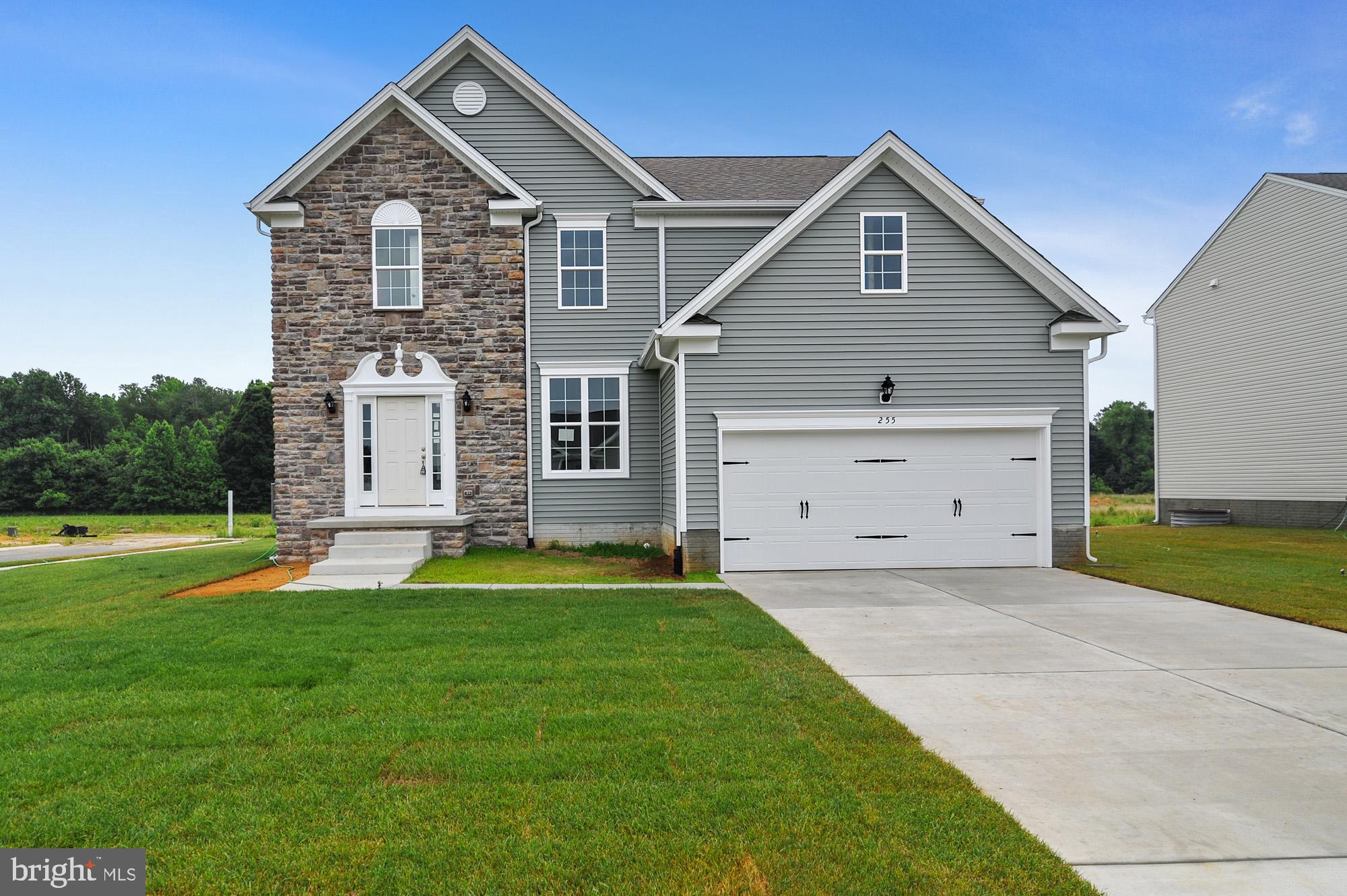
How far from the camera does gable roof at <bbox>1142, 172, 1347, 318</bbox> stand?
63.8 feet


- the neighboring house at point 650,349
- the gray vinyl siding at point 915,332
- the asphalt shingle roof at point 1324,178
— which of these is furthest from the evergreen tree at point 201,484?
the asphalt shingle roof at point 1324,178

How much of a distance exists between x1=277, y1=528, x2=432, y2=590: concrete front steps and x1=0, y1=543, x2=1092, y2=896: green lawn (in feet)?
11.7

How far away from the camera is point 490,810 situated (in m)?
3.58

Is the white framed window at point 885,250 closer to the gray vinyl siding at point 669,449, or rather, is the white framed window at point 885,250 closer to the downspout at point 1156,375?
the gray vinyl siding at point 669,449

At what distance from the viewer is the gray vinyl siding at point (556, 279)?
15.0m

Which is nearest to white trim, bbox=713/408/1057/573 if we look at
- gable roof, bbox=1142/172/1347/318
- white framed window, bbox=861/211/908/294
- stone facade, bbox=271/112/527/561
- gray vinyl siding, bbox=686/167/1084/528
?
gray vinyl siding, bbox=686/167/1084/528

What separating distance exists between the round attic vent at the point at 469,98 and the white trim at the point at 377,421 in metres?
5.14

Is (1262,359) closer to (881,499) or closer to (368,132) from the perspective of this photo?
(881,499)

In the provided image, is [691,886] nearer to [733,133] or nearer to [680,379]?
[680,379]

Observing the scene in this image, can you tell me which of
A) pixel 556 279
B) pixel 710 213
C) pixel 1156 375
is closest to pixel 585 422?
pixel 556 279

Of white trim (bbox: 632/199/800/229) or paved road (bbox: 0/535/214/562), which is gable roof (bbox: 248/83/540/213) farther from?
paved road (bbox: 0/535/214/562)

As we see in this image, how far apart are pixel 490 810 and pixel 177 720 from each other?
→ 2667 millimetres

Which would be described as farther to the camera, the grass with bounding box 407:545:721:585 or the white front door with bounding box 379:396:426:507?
the white front door with bounding box 379:396:426:507

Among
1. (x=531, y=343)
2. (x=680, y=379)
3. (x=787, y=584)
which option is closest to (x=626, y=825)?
(x=787, y=584)
